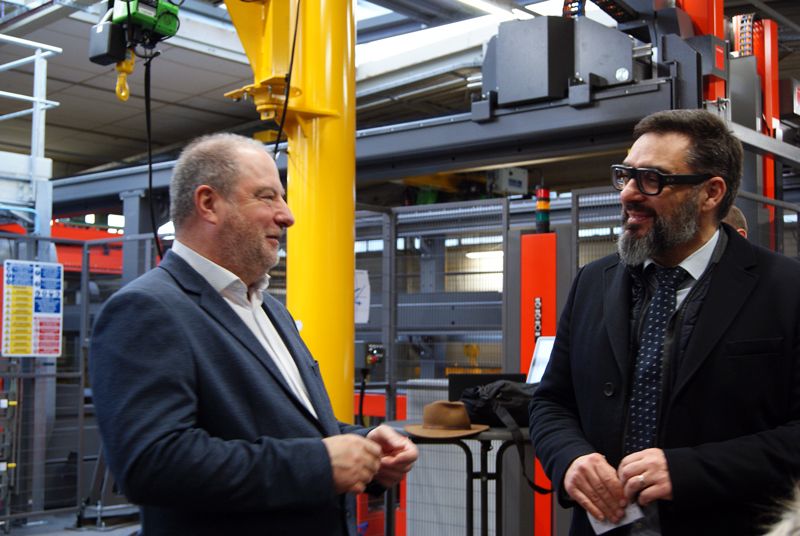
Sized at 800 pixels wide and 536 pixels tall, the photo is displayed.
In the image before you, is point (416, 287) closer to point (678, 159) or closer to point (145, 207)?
point (145, 207)

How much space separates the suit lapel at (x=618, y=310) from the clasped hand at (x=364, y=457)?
1.59ft

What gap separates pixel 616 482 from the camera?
68.9 inches

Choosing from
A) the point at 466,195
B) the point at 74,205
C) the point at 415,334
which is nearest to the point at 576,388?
the point at 415,334

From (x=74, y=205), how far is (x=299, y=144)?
5.47 m

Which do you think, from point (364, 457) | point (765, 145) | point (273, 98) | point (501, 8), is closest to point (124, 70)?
point (273, 98)

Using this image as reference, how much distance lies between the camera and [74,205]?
8.89 metres

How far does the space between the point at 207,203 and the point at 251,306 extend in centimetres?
24

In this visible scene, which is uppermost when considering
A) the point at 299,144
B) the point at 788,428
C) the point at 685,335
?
the point at 299,144

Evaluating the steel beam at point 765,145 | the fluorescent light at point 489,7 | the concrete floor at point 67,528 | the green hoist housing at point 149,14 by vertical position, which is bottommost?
the concrete floor at point 67,528

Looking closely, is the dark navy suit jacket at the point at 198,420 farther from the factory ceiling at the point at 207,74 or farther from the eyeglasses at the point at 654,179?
the factory ceiling at the point at 207,74

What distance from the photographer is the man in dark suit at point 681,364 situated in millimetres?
1736

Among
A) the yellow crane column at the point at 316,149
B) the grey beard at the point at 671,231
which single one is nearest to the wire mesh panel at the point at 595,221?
the yellow crane column at the point at 316,149

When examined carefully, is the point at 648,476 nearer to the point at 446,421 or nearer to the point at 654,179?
the point at 654,179

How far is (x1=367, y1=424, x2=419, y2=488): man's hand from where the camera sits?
1.91m
